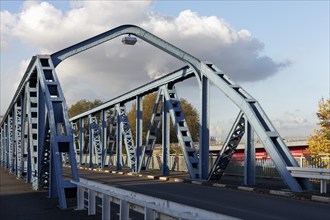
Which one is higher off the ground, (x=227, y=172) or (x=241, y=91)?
(x=241, y=91)

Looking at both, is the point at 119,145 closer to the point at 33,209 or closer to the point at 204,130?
the point at 204,130

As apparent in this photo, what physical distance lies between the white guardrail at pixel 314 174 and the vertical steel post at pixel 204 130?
7572 mm

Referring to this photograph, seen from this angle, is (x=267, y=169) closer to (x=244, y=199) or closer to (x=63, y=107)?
(x=244, y=199)

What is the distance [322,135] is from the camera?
41.9 m

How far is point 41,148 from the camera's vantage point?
19.3 meters

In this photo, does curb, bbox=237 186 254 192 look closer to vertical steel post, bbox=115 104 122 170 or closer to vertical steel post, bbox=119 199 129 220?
vertical steel post, bbox=119 199 129 220

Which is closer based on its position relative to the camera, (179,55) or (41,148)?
(41,148)

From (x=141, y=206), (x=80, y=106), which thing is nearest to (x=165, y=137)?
(x=141, y=206)

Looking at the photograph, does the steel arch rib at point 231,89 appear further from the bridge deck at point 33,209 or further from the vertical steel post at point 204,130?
the bridge deck at point 33,209

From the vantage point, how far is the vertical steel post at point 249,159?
2189 cm

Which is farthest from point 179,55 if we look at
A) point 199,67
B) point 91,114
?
point 91,114

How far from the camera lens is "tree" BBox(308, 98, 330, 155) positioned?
132 feet

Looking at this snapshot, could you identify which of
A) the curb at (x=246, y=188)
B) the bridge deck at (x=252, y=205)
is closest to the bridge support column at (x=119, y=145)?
the curb at (x=246, y=188)

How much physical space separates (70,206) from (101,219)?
3022 mm
